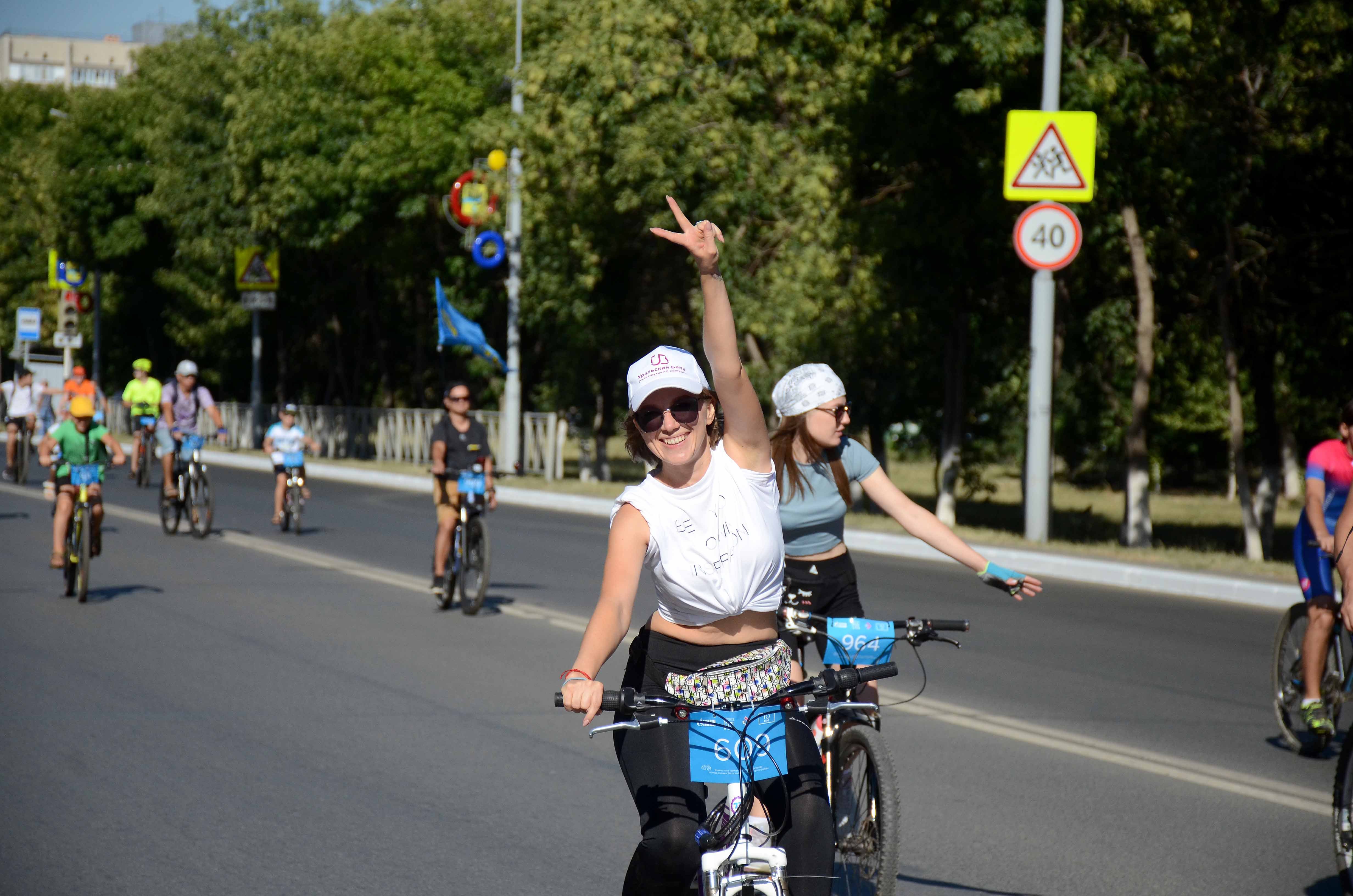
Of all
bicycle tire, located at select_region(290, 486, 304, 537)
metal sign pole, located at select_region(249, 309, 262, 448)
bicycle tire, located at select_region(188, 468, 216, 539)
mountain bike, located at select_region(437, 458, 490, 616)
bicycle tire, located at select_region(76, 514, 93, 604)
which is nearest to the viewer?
bicycle tire, located at select_region(76, 514, 93, 604)

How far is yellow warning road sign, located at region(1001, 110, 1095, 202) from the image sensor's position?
57.9 feet

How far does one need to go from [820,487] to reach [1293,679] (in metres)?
3.68

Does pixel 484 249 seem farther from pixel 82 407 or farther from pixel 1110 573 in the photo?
pixel 82 407

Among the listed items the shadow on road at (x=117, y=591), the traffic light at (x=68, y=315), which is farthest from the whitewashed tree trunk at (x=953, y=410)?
the traffic light at (x=68, y=315)

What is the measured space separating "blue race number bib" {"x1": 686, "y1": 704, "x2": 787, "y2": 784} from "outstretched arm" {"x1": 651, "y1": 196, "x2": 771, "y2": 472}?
65 cm

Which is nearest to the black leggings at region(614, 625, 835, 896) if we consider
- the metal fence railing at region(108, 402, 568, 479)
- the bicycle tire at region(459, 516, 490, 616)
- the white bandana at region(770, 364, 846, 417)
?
the white bandana at region(770, 364, 846, 417)

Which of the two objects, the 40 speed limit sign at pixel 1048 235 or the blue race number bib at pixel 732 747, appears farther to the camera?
the 40 speed limit sign at pixel 1048 235

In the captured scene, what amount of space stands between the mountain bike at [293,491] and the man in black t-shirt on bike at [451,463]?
651cm

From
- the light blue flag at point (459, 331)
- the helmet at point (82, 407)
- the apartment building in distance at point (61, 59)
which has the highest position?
the apartment building in distance at point (61, 59)

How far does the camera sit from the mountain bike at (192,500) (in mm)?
18156

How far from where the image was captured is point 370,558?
16.7 metres

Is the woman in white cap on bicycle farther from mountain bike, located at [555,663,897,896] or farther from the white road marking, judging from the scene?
the white road marking

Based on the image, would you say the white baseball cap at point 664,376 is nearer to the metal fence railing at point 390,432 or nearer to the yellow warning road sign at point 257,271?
the metal fence railing at point 390,432

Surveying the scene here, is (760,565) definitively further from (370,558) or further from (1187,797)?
(370,558)
